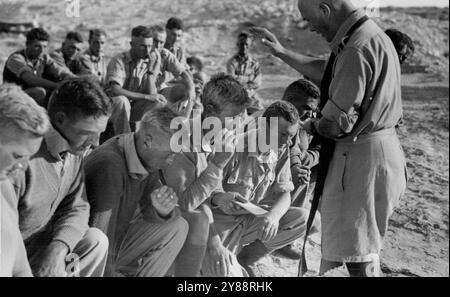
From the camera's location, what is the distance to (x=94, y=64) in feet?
27.3

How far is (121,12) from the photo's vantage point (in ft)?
65.4

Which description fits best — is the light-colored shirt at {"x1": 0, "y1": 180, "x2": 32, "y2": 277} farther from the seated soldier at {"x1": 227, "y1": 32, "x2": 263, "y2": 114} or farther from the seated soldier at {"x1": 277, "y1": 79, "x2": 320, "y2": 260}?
the seated soldier at {"x1": 227, "y1": 32, "x2": 263, "y2": 114}

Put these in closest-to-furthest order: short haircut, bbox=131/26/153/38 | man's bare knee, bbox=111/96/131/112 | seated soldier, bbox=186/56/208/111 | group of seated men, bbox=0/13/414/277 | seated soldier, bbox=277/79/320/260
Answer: group of seated men, bbox=0/13/414/277, seated soldier, bbox=277/79/320/260, man's bare knee, bbox=111/96/131/112, short haircut, bbox=131/26/153/38, seated soldier, bbox=186/56/208/111

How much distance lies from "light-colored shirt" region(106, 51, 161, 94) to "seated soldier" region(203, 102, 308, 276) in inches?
99.8

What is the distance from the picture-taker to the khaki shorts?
14.0 feet

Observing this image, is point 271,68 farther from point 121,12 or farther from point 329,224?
point 329,224

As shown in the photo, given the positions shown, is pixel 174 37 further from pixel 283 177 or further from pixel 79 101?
pixel 79 101

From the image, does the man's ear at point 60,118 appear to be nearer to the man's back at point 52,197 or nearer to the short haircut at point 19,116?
the man's back at point 52,197

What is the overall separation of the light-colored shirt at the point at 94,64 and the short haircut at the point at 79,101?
4084mm

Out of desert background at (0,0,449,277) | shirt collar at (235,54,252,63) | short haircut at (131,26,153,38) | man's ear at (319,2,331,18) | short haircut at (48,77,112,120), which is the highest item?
man's ear at (319,2,331,18)

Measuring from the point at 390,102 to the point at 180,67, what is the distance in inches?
152

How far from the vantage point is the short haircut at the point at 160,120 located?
13.2 feet

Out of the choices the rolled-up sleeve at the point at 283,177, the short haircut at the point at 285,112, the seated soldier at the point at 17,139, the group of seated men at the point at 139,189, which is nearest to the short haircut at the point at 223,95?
the group of seated men at the point at 139,189

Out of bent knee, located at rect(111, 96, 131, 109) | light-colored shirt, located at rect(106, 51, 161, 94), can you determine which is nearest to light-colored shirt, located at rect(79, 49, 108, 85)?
light-colored shirt, located at rect(106, 51, 161, 94)
